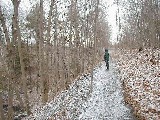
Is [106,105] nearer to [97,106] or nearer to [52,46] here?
[97,106]

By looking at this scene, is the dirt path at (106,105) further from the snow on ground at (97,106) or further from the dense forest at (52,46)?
the dense forest at (52,46)

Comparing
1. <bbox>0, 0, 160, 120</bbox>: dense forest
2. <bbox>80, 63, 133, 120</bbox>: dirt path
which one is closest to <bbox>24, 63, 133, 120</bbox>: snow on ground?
<bbox>80, 63, 133, 120</bbox>: dirt path

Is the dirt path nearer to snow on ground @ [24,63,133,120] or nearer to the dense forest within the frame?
snow on ground @ [24,63,133,120]

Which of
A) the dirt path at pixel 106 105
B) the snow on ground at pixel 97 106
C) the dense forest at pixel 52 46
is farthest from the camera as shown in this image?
the dense forest at pixel 52 46

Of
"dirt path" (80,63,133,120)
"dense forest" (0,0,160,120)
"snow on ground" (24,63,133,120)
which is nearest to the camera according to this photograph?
"dirt path" (80,63,133,120)

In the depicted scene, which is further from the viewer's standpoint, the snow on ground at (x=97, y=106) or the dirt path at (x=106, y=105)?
the snow on ground at (x=97, y=106)

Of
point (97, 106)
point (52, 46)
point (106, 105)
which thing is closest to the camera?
point (106, 105)

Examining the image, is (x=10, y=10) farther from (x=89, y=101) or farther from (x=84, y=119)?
(x=84, y=119)

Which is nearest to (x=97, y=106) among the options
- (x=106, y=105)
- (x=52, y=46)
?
(x=106, y=105)

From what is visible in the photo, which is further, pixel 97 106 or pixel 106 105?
pixel 97 106

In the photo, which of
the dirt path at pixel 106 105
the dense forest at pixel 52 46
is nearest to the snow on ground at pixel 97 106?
the dirt path at pixel 106 105

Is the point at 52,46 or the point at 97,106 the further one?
the point at 52,46

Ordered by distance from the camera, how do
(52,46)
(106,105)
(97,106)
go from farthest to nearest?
(52,46)
(97,106)
(106,105)

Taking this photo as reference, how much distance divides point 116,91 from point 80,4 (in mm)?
20177
